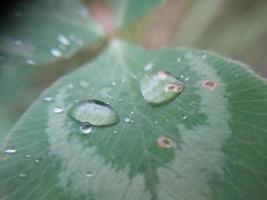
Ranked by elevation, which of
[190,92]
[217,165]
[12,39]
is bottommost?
[217,165]

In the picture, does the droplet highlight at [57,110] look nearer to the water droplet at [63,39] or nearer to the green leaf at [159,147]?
the green leaf at [159,147]

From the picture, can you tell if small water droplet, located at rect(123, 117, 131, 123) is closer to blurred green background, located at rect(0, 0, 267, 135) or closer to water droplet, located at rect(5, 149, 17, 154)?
water droplet, located at rect(5, 149, 17, 154)

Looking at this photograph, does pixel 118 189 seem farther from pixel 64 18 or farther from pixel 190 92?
pixel 64 18

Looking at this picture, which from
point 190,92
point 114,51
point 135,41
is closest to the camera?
point 190,92

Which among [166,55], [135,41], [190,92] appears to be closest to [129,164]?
[190,92]

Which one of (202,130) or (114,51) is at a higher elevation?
(114,51)

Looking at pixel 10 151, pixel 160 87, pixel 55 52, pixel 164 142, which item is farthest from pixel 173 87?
pixel 55 52
